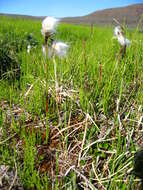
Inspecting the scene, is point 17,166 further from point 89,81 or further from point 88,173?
point 89,81

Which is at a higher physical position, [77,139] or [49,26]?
[49,26]

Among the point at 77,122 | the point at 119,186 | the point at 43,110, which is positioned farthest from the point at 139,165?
the point at 43,110

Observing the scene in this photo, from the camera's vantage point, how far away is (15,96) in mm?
1522

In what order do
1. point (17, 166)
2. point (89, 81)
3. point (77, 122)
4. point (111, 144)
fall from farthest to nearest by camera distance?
point (89, 81) < point (77, 122) < point (111, 144) < point (17, 166)

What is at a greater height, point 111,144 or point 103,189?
point 111,144

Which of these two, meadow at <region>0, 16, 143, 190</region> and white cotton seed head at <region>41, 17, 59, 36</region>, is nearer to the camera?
meadow at <region>0, 16, 143, 190</region>

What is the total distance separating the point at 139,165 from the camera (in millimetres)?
930

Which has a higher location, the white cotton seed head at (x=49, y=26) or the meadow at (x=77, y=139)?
the white cotton seed head at (x=49, y=26)

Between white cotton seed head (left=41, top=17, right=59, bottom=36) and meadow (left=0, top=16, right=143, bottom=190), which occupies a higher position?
white cotton seed head (left=41, top=17, right=59, bottom=36)

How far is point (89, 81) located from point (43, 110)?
341mm

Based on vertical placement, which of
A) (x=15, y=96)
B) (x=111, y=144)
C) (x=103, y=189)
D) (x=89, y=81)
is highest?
(x=89, y=81)

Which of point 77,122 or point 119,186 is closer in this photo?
point 119,186

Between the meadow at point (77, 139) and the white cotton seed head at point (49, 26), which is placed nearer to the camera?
the meadow at point (77, 139)

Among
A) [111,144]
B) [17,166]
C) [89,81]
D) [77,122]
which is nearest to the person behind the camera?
[17,166]
